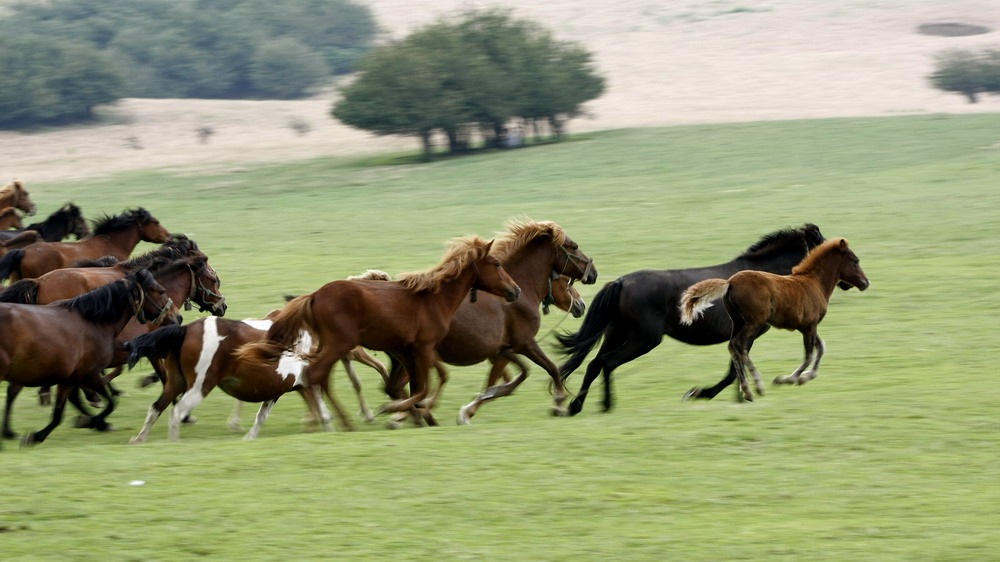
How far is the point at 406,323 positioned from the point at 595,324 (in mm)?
1958

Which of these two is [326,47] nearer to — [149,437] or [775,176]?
[775,176]

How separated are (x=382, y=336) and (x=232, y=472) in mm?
2068

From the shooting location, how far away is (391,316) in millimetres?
9281

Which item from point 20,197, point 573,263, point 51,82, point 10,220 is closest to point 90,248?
point 10,220

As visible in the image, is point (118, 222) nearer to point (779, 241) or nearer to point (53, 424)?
point (53, 424)

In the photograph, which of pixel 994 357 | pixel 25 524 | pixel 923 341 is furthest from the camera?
pixel 923 341

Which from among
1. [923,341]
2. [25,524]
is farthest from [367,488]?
[923,341]

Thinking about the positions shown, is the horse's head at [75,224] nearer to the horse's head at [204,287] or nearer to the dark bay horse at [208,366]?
the horse's head at [204,287]

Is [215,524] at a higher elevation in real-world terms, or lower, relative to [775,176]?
higher

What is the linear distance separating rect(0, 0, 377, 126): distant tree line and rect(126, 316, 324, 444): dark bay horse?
51482 millimetres

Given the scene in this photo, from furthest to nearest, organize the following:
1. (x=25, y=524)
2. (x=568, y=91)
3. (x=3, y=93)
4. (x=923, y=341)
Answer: (x=3, y=93)
(x=568, y=91)
(x=923, y=341)
(x=25, y=524)

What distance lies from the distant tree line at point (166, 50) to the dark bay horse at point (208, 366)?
5148 centimetres

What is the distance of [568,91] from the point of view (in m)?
45.7

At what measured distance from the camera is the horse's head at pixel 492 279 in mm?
9727
